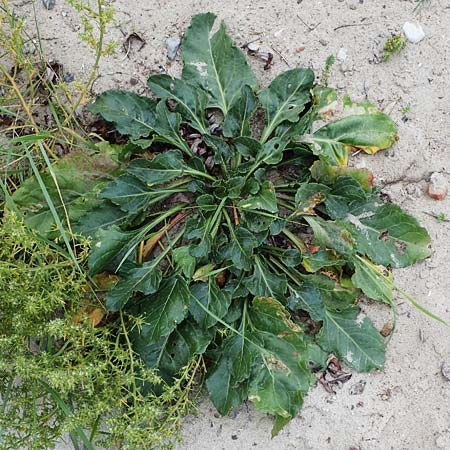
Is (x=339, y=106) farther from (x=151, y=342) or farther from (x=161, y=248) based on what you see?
(x=151, y=342)

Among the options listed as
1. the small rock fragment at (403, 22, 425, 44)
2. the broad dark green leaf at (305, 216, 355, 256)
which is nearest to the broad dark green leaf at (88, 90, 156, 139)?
the broad dark green leaf at (305, 216, 355, 256)

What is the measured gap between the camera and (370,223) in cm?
256

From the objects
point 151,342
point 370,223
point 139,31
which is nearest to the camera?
point 151,342

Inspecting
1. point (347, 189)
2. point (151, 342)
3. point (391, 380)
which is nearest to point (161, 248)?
point (151, 342)

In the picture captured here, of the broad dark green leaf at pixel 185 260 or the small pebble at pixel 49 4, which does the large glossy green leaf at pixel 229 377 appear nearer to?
the broad dark green leaf at pixel 185 260

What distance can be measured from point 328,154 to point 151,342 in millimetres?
999

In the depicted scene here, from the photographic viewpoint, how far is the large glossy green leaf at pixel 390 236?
254 centimetres

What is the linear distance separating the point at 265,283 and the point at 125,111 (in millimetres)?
870

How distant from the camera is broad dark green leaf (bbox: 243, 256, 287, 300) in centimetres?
248

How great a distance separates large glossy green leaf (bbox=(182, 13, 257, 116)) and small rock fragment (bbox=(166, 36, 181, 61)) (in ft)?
0.49

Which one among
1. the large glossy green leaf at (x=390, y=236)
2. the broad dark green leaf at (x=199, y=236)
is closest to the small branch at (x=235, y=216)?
the broad dark green leaf at (x=199, y=236)

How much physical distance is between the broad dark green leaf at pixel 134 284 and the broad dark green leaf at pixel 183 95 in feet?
1.94

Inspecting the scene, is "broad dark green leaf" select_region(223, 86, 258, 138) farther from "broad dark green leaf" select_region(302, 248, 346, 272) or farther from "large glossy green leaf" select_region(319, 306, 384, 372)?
"large glossy green leaf" select_region(319, 306, 384, 372)

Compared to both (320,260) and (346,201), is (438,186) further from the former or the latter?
(320,260)
